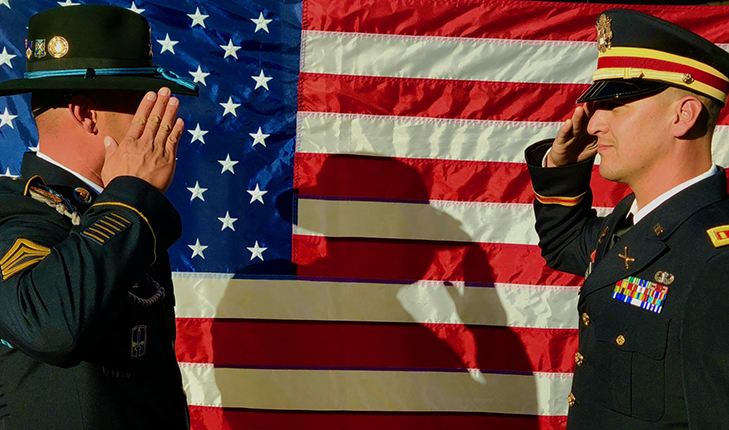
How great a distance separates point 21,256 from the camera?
3.84 feet

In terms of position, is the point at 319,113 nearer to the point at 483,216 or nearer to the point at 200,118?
the point at 200,118

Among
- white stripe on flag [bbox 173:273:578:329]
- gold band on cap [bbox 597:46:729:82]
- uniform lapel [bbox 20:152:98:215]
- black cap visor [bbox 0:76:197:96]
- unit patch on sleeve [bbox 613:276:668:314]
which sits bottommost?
white stripe on flag [bbox 173:273:578:329]

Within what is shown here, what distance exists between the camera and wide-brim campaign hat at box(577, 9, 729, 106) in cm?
155

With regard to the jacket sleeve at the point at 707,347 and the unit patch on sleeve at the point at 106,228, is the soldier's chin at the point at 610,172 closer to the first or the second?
the jacket sleeve at the point at 707,347

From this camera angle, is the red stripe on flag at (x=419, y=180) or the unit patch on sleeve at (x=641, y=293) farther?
the red stripe on flag at (x=419, y=180)

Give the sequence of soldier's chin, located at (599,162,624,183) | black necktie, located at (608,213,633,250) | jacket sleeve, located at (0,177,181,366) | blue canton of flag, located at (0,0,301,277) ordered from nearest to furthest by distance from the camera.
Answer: jacket sleeve, located at (0,177,181,366) < soldier's chin, located at (599,162,624,183) < black necktie, located at (608,213,633,250) < blue canton of flag, located at (0,0,301,277)

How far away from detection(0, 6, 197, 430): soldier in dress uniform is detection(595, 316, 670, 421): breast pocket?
3.50 ft

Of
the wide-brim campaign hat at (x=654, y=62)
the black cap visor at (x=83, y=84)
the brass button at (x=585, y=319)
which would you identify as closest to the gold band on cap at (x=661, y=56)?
the wide-brim campaign hat at (x=654, y=62)

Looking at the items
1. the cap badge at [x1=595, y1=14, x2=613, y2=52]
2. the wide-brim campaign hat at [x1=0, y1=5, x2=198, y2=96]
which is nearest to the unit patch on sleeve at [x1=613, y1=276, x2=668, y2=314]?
the cap badge at [x1=595, y1=14, x2=613, y2=52]

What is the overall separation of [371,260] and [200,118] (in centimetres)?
98

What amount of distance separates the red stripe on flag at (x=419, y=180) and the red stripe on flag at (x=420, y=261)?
8.3 inches

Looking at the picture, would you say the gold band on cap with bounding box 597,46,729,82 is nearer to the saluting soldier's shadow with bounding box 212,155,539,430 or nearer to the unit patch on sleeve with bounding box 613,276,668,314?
the unit patch on sleeve with bounding box 613,276,668,314

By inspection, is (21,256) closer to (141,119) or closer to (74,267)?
(74,267)

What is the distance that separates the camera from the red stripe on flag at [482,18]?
2.75 meters
